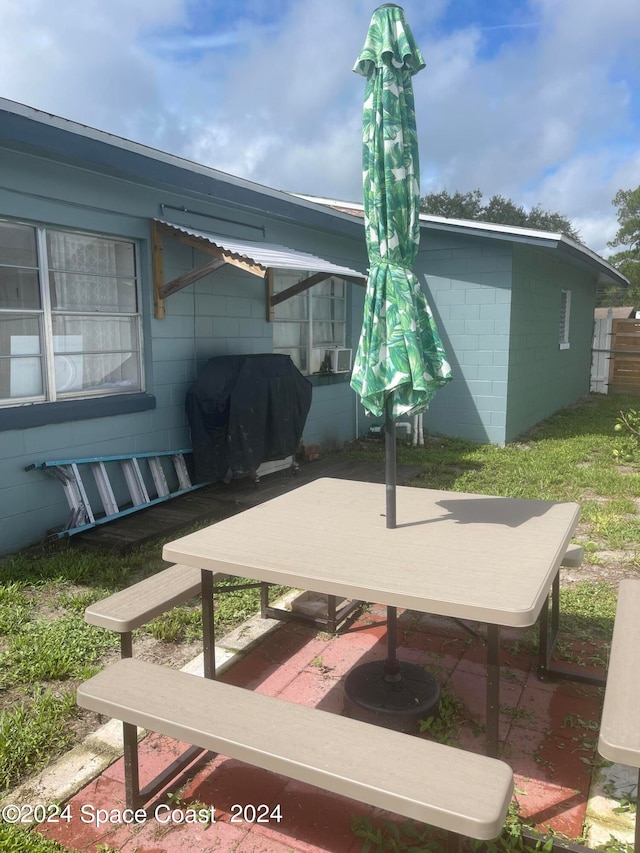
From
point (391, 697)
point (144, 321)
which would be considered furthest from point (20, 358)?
point (391, 697)

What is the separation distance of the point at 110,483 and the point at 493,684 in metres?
4.13

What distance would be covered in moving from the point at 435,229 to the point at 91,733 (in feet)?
25.8

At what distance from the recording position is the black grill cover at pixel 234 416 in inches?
231

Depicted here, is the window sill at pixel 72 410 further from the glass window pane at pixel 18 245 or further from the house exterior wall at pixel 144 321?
the glass window pane at pixel 18 245

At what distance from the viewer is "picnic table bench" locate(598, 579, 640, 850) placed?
157 cm

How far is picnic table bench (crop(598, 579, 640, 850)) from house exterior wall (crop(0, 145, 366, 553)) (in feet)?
13.4

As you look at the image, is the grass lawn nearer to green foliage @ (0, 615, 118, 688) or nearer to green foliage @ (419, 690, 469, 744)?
green foliage @ (0, 615, 118, 688)

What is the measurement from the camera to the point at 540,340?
10.5 meters

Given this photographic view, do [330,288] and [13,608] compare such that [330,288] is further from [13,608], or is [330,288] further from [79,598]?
[13,608]

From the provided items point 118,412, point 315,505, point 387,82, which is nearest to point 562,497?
point 315,505

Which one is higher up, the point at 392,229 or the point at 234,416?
the point at 392,229

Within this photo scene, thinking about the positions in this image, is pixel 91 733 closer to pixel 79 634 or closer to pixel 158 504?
pixel 79 634

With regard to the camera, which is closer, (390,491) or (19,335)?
(390,491)

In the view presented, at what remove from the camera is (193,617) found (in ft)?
11.9
